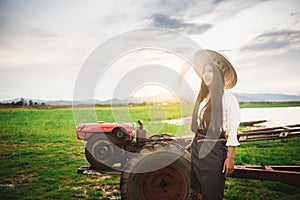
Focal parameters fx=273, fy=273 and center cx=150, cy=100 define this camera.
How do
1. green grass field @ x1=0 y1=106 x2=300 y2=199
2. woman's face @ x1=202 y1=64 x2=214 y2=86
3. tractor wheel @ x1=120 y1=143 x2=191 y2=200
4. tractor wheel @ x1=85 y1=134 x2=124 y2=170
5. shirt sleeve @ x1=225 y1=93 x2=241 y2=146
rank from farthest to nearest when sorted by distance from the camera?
green grass field @ x1=0 y1=106 x2=300 y2=199, tractor wheel @ x1=85 y1=134 x2=124 y2=170, tractor wheel @ x1=120 y1=143 x2=191 y2=200, woman's face @ x1=202 y1=64 x2=214 y2=86, shirt sleeve @ x1=225 y1=93 x2=241 y2=146

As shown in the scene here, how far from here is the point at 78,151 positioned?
26.8 feet

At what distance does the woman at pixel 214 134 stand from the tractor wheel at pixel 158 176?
49 centimetres

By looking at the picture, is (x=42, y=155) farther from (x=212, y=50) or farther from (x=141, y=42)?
(x=212, y=50)

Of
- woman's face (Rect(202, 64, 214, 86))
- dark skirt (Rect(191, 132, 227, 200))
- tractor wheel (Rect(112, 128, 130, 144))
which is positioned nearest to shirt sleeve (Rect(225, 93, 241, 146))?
dark skirt (Rect(191, 132, 227, 200))

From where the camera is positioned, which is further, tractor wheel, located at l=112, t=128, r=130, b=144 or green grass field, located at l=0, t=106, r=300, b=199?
green grass field, located at l=0, t=106, r=300, b=199

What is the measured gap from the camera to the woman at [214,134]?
238 cm

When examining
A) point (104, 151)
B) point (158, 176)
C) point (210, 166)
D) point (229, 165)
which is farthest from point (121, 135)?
point (229, 165)

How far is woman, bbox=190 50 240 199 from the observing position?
238 cm

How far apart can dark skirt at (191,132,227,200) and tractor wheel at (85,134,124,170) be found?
151 centimetres

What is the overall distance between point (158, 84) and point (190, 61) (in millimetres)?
621

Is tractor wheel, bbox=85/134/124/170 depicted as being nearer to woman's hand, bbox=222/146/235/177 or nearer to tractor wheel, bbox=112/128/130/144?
tractor wheel, bbox=112/128/130/144

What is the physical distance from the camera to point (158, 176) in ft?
10.5

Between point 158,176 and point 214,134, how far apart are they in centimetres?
108

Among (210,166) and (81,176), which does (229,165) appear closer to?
(210,166)
